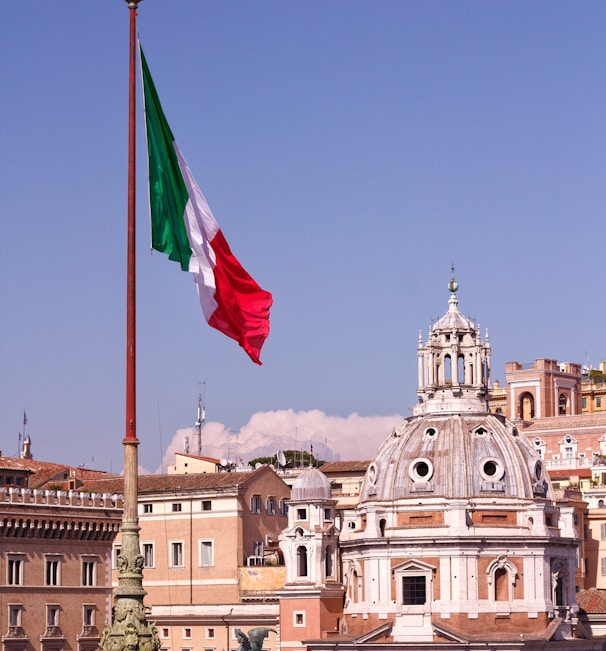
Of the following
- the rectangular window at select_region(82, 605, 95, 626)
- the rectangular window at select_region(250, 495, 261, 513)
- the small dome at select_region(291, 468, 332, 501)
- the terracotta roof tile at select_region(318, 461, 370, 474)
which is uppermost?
the terracotta roof tile at select_region(318, 461, 370, 474)

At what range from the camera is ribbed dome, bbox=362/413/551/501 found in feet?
292

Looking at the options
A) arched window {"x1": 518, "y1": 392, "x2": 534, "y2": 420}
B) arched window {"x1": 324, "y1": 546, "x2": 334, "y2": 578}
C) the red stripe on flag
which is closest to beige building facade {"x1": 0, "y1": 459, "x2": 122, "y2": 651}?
arched window {"x1": 324, "y1": 546, "x2": 334, "y2": 578}

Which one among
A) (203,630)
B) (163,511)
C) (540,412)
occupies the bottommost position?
(203,630)

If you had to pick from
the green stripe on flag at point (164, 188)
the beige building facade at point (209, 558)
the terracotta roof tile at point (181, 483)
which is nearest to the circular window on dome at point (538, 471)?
the beige building facade at point (209, 558)

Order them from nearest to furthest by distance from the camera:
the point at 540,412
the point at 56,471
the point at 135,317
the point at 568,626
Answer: the point at 135,317 → the point at 568,626 → the point at 56,471 → the point at 540,412

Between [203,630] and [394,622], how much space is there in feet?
31.1

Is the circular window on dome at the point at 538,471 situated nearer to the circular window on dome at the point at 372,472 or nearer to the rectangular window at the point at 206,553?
the circular window on dome at the point at 372,472

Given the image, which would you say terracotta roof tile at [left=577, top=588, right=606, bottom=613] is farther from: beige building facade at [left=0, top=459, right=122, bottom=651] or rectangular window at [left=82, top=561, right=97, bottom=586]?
rectangular window at [left=82, top=561, right=97, bottom=586]

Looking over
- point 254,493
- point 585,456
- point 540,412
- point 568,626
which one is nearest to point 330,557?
point 254,493

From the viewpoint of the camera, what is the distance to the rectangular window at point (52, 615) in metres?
81.2

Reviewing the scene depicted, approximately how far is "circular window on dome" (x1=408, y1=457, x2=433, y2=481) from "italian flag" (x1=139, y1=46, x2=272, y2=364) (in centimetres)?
6332

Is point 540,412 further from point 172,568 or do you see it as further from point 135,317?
point 135,317

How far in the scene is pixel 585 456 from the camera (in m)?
117

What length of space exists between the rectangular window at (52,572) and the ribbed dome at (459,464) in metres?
17.6
